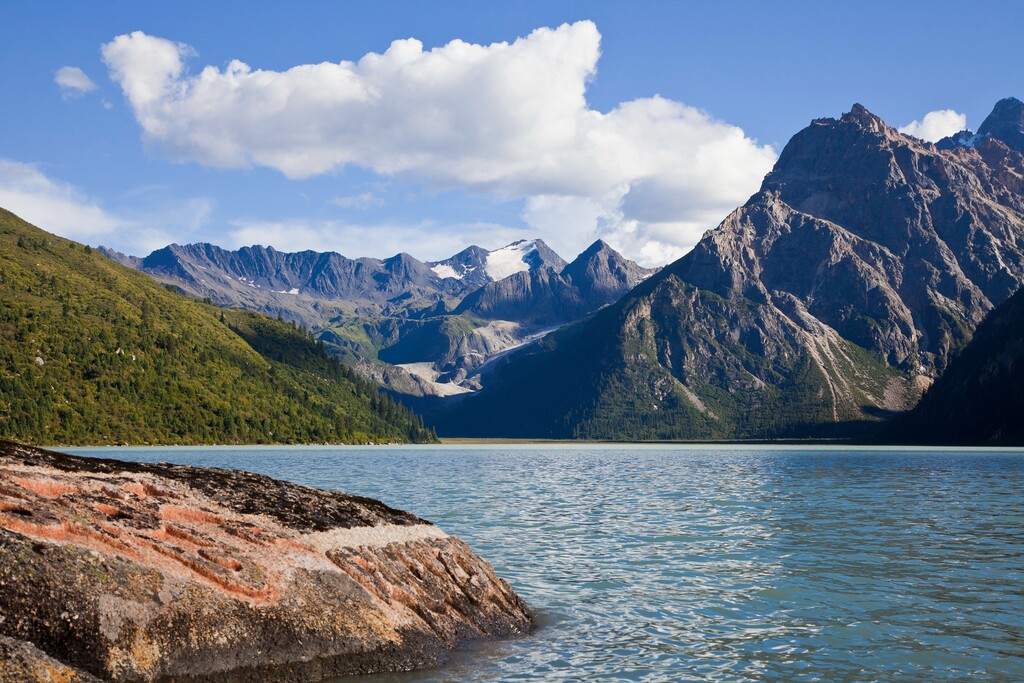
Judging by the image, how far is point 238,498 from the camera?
2466 cm

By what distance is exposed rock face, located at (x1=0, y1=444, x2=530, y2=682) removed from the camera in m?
17.4

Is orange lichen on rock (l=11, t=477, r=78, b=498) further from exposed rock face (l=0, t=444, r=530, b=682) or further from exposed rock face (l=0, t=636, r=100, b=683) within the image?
exposed rock face (l=0, t=636, r=100, b=683)

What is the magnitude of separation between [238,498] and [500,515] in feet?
125

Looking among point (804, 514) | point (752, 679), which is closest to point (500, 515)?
point (804, 514)

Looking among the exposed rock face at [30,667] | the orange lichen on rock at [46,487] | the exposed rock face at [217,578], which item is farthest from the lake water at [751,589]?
the orange lichen on rock at [46,487]

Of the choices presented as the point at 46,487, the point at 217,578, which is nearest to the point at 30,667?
the point at 217,578

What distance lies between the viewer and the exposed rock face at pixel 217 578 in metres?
17.4

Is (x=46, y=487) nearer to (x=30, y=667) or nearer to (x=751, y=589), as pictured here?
(x=30, y=667)

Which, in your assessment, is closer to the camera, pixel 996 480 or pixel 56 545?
pixel 56 545

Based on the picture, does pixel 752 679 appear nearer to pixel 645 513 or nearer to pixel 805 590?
pixel 805 590

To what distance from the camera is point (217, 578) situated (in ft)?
64.4

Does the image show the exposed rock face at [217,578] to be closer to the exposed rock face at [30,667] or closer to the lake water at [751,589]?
the exposed rock face at [30,667]

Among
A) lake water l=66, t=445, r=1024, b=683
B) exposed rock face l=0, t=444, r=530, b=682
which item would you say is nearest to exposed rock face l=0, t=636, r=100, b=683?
exposed rock face l=0, t=444, r=530, b=682

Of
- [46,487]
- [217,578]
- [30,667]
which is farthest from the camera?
[46,487]
